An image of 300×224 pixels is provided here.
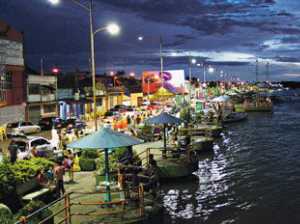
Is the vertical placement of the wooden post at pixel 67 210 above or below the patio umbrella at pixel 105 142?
below

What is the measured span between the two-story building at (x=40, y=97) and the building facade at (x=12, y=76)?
2967 mm

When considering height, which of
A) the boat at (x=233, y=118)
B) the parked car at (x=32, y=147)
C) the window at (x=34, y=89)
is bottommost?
the boat at (x=233, y=118)

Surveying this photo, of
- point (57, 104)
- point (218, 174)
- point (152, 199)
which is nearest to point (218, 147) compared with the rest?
point (218, 174)

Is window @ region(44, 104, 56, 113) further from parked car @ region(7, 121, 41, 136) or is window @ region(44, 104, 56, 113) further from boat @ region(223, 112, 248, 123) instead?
boat @ region(223, 112, 248, 123)

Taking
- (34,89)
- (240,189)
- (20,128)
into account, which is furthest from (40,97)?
(240,189)

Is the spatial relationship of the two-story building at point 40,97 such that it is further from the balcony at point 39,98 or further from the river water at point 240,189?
the river water at point 240,189

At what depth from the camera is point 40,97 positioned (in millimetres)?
57219

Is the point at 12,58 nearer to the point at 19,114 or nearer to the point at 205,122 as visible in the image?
the point at 19,114

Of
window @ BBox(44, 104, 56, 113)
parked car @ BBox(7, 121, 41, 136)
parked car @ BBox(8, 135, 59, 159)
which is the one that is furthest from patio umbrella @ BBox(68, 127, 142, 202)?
window @ BBox(44, 104, 56, 113)

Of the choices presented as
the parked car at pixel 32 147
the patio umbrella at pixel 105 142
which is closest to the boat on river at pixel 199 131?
the parked car at pixel 32 147

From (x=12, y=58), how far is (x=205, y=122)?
25.8 metres

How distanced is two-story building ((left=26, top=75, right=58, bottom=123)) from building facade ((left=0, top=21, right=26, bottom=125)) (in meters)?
→ 2.97

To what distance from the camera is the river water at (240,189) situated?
23.0 meters

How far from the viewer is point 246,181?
31.6 meters
